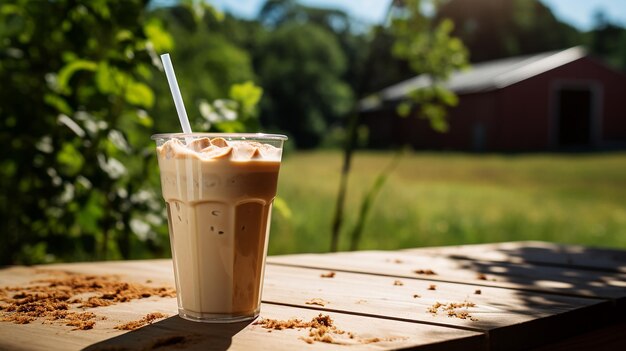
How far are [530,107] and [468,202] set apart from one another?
53.9ft

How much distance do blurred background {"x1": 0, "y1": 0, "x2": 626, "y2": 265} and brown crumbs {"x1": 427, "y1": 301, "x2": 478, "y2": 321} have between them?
123 cm

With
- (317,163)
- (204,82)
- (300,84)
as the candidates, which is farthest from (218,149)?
(300,84)

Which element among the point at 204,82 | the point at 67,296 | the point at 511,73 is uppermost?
the point at 511,73

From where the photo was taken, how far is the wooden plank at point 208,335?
1.25 m

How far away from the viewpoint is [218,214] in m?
1.49

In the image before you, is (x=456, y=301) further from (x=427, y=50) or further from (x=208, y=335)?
(x=427, y=50)

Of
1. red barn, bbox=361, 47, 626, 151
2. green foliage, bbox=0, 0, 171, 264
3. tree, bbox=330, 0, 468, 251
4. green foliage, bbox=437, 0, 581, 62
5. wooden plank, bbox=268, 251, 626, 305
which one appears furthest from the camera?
green foliage, bbox=437, 0, 581, 62

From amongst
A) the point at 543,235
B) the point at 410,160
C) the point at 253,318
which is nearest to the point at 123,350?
the point at 253,318

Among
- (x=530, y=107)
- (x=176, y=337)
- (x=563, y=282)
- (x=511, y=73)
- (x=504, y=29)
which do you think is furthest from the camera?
(x=504, y=29)

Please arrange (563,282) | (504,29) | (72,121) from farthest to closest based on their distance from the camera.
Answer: (504,29), (72,121), (563,282)

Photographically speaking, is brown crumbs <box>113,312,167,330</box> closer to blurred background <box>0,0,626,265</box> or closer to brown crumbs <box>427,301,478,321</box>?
brown crumbs <box>427,301,478,321</box>

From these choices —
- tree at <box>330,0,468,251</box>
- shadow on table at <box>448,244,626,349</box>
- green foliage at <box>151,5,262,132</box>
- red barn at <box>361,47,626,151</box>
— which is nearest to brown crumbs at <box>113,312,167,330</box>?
shadow on table at <box>448,244,626,349</box>

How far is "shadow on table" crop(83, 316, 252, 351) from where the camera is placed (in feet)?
4.07

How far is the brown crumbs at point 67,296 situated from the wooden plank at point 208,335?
5 cm
